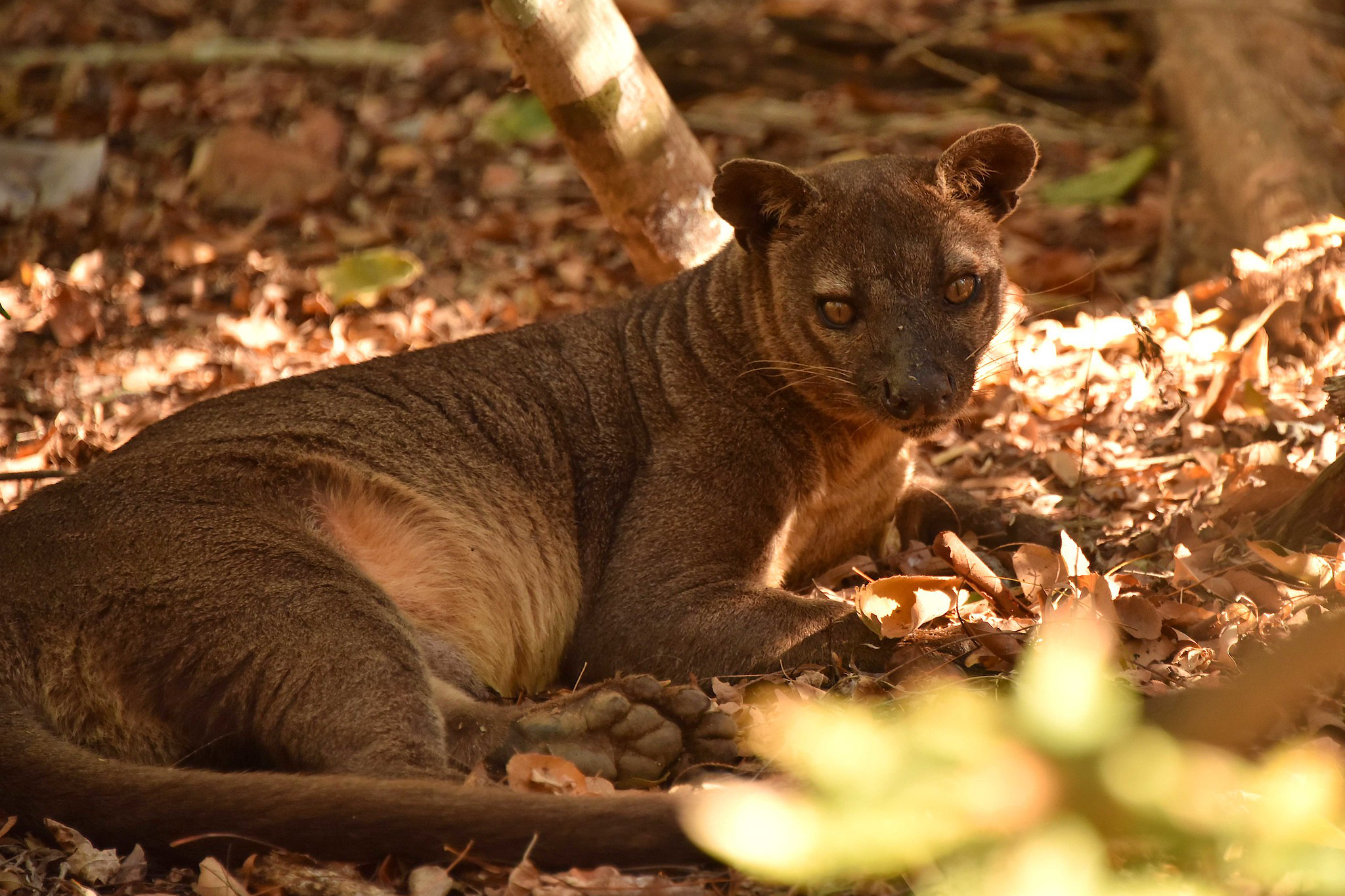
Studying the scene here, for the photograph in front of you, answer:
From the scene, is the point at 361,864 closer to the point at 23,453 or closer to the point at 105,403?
the point at 23,453

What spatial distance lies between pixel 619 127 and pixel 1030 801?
13.9 ft

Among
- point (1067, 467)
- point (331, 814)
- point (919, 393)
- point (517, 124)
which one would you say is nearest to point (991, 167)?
point (919, 393)

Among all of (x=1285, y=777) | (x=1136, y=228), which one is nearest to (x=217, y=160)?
(x=1136, y=228)

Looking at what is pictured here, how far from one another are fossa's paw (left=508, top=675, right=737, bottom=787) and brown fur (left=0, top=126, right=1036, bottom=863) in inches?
0.9

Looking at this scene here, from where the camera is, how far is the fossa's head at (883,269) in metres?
3.92

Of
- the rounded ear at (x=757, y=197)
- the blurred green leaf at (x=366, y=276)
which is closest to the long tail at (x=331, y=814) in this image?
the rounded ear at (x=757, y=197)

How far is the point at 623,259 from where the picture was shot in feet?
23.1

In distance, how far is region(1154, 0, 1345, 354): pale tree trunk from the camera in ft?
18.9

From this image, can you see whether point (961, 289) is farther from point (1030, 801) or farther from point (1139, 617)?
point (1030, 801)

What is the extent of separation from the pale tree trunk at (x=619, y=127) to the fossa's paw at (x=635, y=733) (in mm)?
2643

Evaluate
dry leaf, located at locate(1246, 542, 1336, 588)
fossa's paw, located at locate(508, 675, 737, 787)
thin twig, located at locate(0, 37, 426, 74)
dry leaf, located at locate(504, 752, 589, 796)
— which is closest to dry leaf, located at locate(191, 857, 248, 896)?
dry leaf, located at locate(504, 752, 589, 796)

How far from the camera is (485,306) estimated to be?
6656mm

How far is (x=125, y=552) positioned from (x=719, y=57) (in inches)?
238

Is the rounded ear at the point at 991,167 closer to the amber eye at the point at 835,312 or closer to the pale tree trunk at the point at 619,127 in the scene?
the amber eye at the point at 835,312
